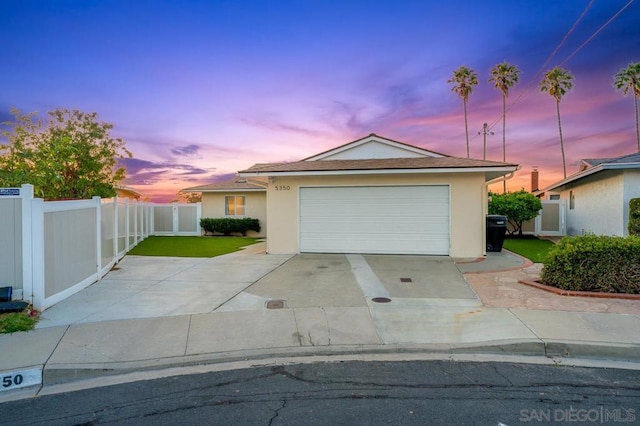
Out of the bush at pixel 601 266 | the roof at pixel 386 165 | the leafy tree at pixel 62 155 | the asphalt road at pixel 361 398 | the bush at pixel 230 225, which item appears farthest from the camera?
the bush at pixel 230 225

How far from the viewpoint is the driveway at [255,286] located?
6.77 metres

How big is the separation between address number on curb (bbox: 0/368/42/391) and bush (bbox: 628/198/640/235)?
55.6ft

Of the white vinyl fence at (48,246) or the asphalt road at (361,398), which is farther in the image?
the white vinyl fence at (48,246)

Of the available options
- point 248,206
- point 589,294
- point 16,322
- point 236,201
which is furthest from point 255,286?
point 236,201

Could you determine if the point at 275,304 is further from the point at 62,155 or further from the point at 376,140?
the point at 376,140

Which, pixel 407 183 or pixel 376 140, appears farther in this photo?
pixel 376 140

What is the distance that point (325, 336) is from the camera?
536 cm

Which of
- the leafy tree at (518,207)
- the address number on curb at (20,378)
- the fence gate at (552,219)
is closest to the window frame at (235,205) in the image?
the leafy tree at (518,207)

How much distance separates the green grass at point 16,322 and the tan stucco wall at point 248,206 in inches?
677

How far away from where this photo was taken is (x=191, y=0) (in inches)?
450

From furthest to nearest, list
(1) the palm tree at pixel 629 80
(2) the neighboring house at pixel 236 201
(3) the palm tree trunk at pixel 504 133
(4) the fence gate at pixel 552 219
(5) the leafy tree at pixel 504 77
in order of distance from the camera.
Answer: (3) the palm tree trunk at pixel 504 133 < (5) the leafy tree at pixel 504 77 < (1) the palm tree at pixel 629 80 < (2) the neighboring house at pixel 236 201 < (4) the fence gate at pixel 552 219

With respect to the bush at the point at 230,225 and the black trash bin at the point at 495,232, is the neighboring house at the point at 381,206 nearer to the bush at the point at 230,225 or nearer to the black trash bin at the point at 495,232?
the black trash bin at the point at 495,232

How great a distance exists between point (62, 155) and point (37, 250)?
6900 mm

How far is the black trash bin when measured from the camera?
13.6 meters
